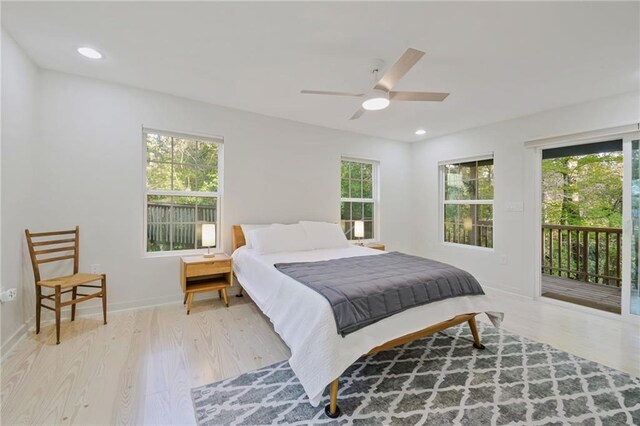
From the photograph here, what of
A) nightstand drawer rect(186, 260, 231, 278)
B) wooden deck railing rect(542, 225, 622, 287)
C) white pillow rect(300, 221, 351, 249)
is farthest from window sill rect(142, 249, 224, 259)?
wooden deck railing rect(542, 225, 622, 287)

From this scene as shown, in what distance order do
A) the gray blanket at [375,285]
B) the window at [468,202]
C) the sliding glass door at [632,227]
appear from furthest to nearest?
1. the window at [468,202]
2. the sliding glass door at [632,227]
3. the gray blanket at [375,285]

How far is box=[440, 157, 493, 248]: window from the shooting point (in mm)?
4344

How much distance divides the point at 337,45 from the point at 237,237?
2483 millimetres

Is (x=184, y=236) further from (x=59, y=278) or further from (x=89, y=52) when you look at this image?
(x=89, y=52)

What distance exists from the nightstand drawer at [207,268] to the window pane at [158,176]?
1091 millimetres

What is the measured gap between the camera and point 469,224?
15.2 ft

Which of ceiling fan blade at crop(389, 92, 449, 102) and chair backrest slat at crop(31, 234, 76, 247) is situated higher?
ceiling fan blade at crop(389, 92, 449, 102)

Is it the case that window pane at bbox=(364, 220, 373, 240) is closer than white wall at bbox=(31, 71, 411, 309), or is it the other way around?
white wall at bbox=(31, 71, 411, 309)

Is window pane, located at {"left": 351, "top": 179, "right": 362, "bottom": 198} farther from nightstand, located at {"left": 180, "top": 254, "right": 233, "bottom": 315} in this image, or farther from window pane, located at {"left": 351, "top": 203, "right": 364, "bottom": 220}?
nightstand, located at {"left": 180, "top": 254, "right": 233, "bottom": 315}

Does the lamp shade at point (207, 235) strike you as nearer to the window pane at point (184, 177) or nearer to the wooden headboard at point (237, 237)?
the wooden headboard at point (237, 237)

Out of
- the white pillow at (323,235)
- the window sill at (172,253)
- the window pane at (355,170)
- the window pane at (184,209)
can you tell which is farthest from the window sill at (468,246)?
the window pane at (184,209)

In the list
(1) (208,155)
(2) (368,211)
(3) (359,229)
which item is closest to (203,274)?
(1) (208,155)

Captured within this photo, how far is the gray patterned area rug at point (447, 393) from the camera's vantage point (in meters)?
1.59

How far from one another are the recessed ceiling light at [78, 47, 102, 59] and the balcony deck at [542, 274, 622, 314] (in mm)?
5803
